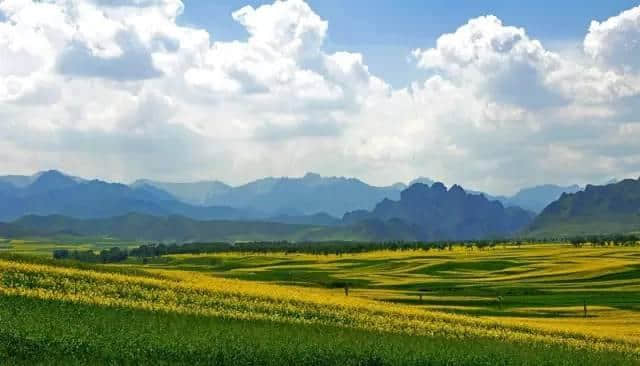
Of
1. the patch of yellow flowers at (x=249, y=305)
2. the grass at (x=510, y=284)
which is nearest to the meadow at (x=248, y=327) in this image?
the patch of yellow flowers at (x=249, y=305)

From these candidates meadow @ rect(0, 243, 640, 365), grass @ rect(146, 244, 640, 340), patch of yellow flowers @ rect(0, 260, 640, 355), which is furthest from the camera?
grass @ rect(146, 244, 640, 340)

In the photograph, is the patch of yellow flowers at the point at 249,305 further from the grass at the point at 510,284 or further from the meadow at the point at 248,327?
the grass at the point at 510,284

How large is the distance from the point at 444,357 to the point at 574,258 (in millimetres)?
134058

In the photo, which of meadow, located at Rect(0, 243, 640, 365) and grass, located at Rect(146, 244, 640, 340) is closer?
meadow, located at Rect(0, 243, 640, 365)

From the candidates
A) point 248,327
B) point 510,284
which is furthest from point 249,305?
point 510,284

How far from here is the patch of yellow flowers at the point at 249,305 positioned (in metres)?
42.3

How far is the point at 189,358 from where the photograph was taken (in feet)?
94.0

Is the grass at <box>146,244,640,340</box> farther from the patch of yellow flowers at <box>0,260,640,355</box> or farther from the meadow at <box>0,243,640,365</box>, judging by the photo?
the patch of yellow flowers at <box>0,260,640,355</box>

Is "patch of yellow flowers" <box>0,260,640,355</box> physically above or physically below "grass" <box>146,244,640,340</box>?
above

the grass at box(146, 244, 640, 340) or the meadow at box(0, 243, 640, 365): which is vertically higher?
the meadow at box(0, 243, 640, 365)

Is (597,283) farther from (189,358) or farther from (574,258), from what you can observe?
(189,358)

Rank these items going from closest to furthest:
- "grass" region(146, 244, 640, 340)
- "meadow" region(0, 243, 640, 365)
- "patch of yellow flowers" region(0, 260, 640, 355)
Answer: "meadow" region(0, 243, 640, 365)
"patch of yellow flowers" region(0, 260, 640, 355)
"grass" region(146, 244, 640, 340)

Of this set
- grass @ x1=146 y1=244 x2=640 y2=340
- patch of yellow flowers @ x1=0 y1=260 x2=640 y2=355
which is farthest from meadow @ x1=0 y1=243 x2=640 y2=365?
grass @ x1=146 y1=244 x2=640 y2=340

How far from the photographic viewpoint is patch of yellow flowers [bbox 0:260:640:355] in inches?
1666
